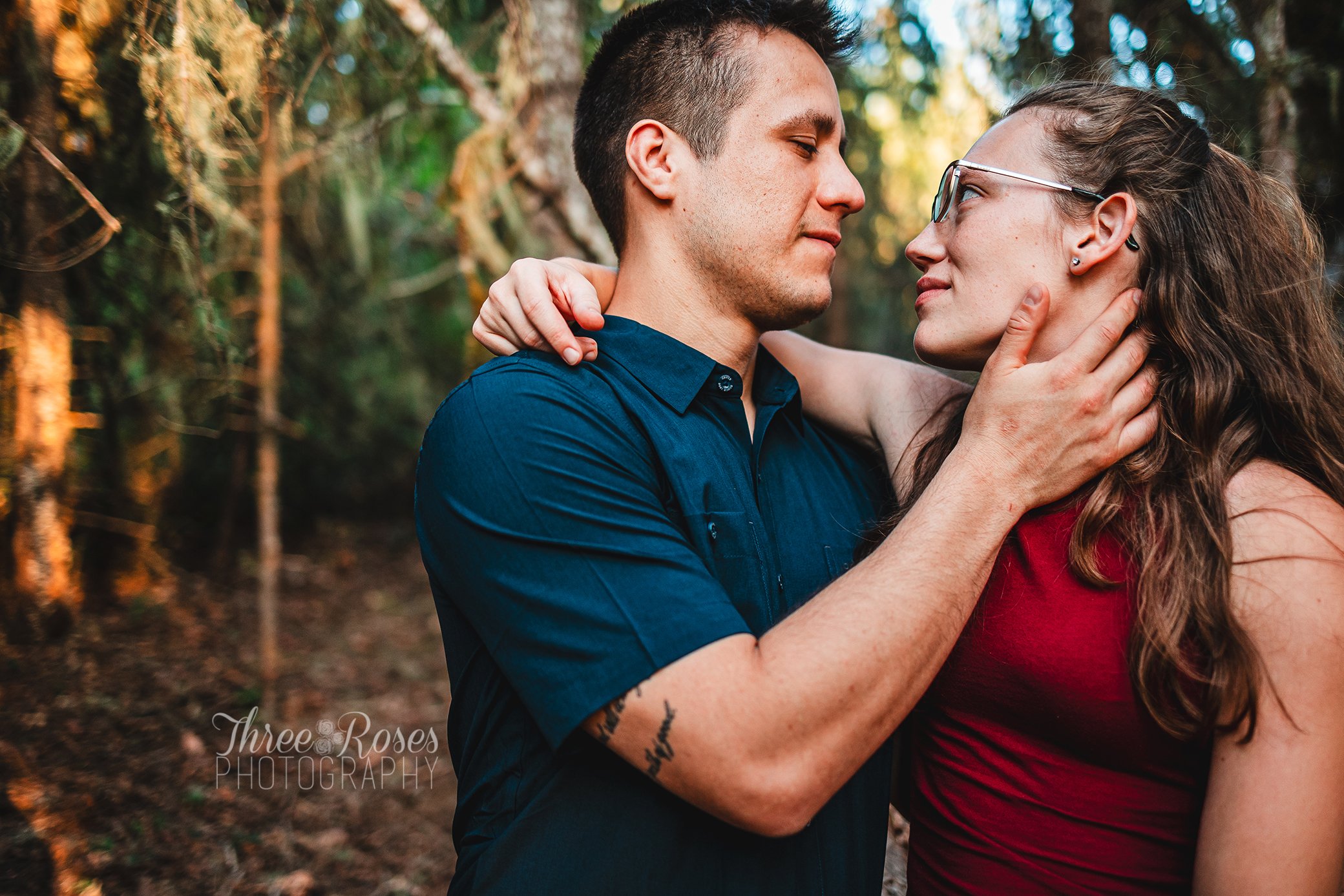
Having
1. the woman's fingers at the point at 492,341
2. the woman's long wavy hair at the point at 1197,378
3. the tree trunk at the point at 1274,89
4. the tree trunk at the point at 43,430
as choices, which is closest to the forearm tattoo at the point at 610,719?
the woman's fingers at the point at 492,341

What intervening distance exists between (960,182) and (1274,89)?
6.56ft

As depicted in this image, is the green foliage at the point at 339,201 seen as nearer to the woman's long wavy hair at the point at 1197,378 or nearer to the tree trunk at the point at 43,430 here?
the tree trunk at the point at 43,430

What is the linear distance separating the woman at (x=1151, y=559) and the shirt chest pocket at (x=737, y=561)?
17.6 inches

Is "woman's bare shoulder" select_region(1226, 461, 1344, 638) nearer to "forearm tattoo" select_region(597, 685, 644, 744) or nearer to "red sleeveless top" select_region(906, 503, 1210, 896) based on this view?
"red sleeveless top" select_region(906, 503, 1210, 896)

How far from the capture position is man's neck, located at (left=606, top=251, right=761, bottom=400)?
2055 millimetres

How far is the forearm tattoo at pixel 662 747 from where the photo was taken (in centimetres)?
127

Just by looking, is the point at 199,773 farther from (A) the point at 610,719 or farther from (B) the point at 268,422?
(A) the point at 610,719

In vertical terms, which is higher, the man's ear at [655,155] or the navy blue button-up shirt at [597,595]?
the man's ear at [655,155]

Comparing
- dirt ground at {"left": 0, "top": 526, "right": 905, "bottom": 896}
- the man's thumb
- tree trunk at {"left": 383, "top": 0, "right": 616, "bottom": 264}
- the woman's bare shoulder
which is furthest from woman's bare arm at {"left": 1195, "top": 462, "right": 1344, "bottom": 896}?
tree trunk at {"left": 383, "top": 0, "right": 616, "bottom": 264}

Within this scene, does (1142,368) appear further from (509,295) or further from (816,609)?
(509,295)

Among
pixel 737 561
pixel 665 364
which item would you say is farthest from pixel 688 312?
pixel 737 561

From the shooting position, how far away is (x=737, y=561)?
165cm

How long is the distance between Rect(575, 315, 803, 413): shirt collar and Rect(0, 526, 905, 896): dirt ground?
5.56ft

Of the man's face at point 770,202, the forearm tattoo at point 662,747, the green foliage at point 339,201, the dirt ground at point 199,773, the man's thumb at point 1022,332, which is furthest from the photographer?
the dirt ground at point 199,773
